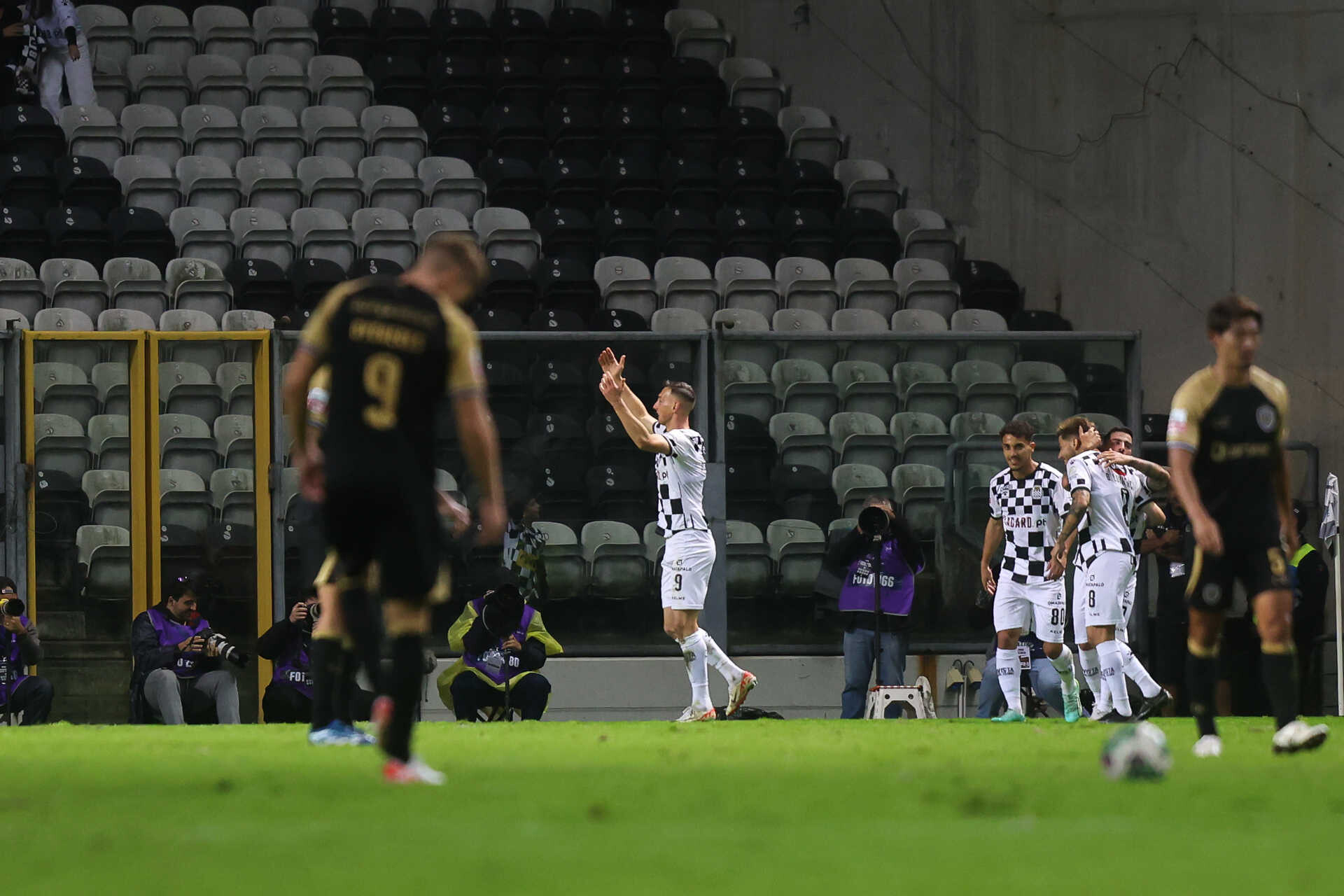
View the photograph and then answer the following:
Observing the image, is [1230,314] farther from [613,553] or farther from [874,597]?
[613,553]

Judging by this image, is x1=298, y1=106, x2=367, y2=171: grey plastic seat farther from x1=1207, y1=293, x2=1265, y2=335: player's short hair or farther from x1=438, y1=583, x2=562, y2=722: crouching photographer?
x1=1207, y1=293, x2=1265, y2=335: player's short hair

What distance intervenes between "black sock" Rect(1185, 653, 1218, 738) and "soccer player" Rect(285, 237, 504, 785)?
3.52m

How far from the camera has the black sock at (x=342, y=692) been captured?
8.58m

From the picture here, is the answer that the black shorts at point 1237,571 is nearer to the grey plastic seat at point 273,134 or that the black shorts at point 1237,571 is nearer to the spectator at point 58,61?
the grey plastic seat at point 273,134

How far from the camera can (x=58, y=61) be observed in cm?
2053

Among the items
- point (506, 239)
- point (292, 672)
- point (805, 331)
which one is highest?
point (506, 239)

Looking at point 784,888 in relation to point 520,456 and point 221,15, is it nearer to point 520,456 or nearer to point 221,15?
point 520,456

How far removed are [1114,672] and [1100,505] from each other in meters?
1.18

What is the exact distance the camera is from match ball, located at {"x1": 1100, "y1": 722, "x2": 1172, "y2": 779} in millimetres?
6375

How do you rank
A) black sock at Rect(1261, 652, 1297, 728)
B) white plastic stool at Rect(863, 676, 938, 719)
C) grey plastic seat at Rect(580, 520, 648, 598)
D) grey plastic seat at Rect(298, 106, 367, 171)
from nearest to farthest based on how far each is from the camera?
black sock at Rect(1261, 652, 1297, 728) < white plastic stool at Rect(863, 676, 938, 719) < grey plastic seat at Rect(580, 520, 648, 598) < grey plastic seat at Rect(298, 106, 367, 171)

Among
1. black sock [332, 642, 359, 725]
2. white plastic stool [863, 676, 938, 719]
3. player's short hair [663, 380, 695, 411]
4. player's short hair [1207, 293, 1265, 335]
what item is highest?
player's short hair [1207, 293, 1265, 335]

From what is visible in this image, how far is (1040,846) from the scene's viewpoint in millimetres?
4516

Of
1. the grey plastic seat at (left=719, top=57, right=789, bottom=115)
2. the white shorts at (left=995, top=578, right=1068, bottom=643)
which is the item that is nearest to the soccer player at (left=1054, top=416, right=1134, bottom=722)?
the white shorts at (left=995, top=578, right=1068, bottom=643)

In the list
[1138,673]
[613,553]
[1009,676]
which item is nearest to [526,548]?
[613,553]
